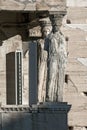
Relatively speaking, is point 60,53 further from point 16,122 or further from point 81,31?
point 81,31

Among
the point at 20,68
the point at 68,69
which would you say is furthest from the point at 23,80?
the point at 68,69

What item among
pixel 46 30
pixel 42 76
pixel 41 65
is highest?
pixel 46 30

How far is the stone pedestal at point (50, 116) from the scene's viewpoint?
23250 mm

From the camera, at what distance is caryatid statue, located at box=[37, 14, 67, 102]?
76.6 feet

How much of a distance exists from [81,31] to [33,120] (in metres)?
8.57

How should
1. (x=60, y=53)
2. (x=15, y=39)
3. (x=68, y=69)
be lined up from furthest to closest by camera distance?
(x=68, y=69)
(x=15, y=39)
(x=60, y=53)

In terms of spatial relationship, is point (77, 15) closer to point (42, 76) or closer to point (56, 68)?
point (42, 76)

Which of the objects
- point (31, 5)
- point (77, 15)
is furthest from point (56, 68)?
point (77, 15)

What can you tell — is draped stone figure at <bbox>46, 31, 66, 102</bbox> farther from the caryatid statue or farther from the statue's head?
the statue's head

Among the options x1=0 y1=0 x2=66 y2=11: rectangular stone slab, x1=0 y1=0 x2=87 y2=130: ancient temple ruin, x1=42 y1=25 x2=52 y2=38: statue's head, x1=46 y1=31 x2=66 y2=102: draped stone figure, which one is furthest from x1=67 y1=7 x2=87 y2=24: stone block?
x1=46 y1=31 x2=66 y2=102: draped stone figure

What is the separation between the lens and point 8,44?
27.2 meters

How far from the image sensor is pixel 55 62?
2336 cm

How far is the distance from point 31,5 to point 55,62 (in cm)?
113

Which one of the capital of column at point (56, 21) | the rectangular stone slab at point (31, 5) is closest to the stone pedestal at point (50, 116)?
the capital of column at point (56, 21)
